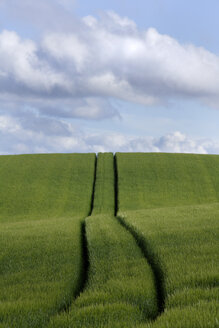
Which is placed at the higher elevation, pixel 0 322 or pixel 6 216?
pixel 6 216

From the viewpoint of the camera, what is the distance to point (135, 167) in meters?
48.0

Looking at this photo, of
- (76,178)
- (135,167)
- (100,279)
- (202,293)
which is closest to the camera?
(202,293)

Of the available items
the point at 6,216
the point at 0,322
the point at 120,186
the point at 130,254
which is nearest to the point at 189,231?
the point at 130,254

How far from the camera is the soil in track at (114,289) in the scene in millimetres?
6500

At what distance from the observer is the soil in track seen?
6500mm

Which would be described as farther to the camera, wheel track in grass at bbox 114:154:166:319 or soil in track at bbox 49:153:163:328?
wheel track in grass at bbox 114:154:166:319

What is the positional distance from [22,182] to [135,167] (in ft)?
52.1

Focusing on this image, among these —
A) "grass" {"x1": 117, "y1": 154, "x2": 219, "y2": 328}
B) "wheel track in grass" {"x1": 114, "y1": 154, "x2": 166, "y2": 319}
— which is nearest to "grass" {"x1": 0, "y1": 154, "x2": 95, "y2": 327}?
"wheel track in grass" {"x1": 114, "y1": 154, "x2": 166, "y2": 319}

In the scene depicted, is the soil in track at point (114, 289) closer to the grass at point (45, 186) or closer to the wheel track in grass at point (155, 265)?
the wheel track in grass at point (155, 265)

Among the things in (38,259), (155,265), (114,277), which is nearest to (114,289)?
(114,277)

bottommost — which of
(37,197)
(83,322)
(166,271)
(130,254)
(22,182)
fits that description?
(83,322)

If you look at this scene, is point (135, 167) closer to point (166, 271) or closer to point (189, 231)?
point (189, 231)

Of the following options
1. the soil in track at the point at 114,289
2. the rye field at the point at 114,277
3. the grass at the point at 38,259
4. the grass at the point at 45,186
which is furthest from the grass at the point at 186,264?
the grass at the point at 45,186

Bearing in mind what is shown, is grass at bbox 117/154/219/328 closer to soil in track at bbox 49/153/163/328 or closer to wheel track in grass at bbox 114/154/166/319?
wheel track in grass at bbox 114/154/166/319
